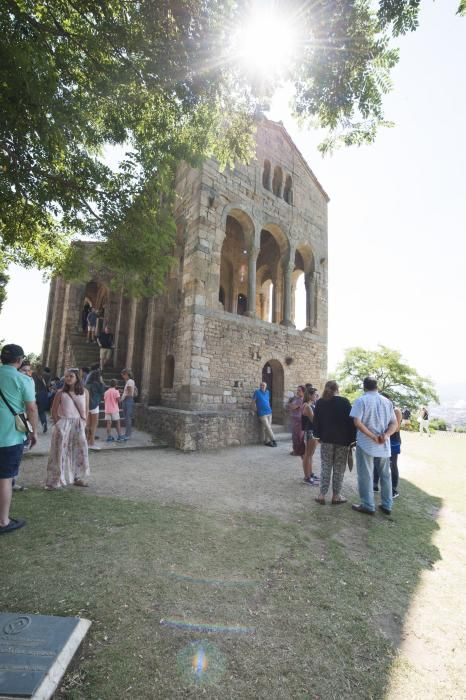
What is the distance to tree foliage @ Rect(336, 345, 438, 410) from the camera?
26.5 metres

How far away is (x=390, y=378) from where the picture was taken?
27625 mm

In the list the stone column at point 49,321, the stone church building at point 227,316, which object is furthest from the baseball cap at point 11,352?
the stone column at point 49,321

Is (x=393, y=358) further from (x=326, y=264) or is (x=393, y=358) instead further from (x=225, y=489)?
(x=225, y=489)

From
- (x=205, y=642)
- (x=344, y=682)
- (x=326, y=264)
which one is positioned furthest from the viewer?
(x=326, y=264)

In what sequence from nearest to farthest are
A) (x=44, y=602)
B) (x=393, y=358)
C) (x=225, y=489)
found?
(x=44, y=602) < (x=225, y=489) < (x=393, y=358)

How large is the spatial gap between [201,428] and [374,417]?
17.4 feet

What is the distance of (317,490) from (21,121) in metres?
7.35

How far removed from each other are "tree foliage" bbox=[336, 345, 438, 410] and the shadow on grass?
2444cm

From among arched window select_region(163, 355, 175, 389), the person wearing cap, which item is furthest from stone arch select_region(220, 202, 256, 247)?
the person wearing cap

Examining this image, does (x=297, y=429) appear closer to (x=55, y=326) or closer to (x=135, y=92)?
(x=135, y=92)

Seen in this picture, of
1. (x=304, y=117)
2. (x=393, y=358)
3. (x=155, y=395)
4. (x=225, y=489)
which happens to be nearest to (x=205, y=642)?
(x=225, y=489)

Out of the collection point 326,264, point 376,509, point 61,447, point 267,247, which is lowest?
point 376,509

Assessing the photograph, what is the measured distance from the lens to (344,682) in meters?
1.80

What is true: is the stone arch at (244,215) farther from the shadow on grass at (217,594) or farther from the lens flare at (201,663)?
the lens flare at (201,663)
